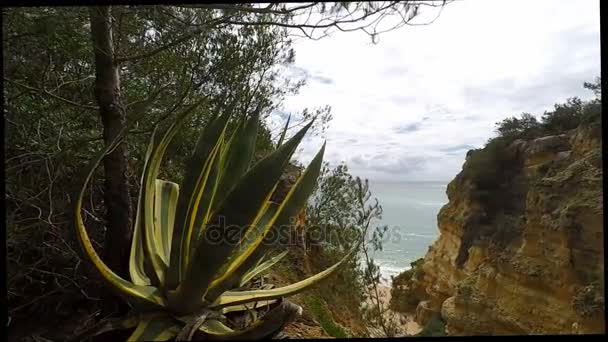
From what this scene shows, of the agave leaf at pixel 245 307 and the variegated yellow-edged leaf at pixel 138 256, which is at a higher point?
the variegated yellow-edged leaf at pixel 138 256

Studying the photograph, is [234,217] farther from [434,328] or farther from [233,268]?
[434,328]

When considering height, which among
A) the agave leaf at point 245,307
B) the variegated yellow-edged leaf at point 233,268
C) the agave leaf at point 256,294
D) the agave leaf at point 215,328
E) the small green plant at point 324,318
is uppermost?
the variegated yellow-edged leaf at point 233,268

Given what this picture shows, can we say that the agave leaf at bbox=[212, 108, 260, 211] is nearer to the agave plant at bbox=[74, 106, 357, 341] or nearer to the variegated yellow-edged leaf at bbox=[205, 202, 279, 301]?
the agave plant at bbox=[74, 106, 357, 341]

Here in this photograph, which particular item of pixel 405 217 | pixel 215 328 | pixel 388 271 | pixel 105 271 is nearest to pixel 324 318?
pixel 388 271

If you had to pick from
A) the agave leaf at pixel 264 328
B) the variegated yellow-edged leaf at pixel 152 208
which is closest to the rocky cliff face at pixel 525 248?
the agave leaf at pixel 264 328

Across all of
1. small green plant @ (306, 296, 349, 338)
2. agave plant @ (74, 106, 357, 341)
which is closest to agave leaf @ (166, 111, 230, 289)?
agave plant @ (74, 106, 357, 341)

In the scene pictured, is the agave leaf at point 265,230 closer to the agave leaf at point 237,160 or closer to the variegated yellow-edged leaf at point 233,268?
Result: the variegated yellow-edged leaf at point 233,268
